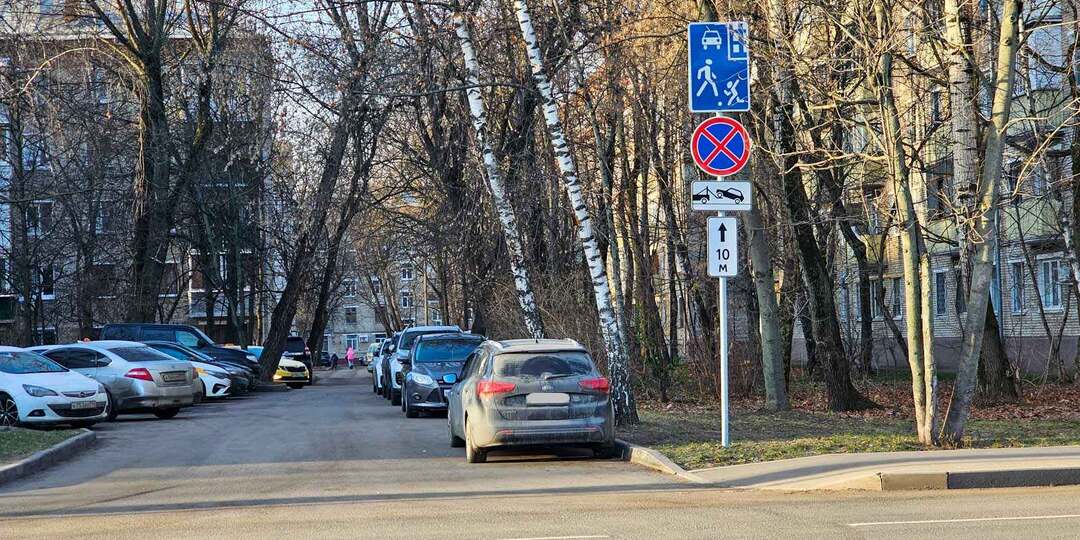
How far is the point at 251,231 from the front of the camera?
4866 cm

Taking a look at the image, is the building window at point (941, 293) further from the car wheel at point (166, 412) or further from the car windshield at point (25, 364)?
the car windshield at point (25, 364)

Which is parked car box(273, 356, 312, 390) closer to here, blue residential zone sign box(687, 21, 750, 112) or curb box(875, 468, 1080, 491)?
blue residential zone sign box(687, 21, 750, 112)

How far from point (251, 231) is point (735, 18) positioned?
107ft

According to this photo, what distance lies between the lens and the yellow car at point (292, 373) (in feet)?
153

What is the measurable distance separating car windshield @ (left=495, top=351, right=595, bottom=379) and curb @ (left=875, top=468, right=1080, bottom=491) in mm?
4278

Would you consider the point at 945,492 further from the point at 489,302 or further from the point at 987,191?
the point at 489,302

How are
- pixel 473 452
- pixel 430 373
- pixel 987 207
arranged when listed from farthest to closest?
pixel 430 373 < pixel 473 452 < pixel 987 207

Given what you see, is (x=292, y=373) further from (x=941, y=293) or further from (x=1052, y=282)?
(x=1052, y=282)

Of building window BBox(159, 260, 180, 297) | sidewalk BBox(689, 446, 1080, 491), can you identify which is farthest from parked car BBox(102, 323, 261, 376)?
sidewalk BBox(689, 446, 1080, 491)

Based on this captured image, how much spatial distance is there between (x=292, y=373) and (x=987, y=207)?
36.4 meters

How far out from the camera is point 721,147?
15.0m

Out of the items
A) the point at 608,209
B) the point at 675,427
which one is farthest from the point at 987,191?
the point at 608,209

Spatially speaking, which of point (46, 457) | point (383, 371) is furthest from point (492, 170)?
point (383, 371)

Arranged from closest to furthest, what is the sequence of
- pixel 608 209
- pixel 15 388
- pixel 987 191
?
pixel 987 191 < pixel 15 388 < pixel 608 209
